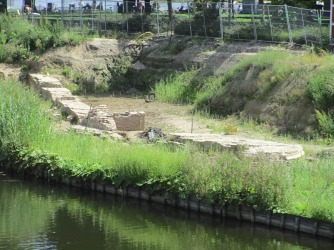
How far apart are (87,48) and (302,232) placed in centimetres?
2740

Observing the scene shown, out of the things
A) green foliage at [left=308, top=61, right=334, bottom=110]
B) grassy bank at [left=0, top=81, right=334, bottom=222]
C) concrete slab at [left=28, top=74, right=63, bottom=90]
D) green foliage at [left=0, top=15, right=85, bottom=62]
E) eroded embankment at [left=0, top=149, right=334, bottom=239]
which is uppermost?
green foliage at [left=0, top=15, right=85, bottom=62]

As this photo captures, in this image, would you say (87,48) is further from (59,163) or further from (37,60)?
(59,163)

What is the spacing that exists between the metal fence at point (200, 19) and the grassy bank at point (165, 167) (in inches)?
572

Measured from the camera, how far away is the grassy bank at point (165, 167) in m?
20.5

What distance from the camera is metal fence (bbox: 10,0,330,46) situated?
3956 cm

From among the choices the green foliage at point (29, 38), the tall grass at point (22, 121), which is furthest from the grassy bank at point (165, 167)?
the green foliage at point (29, 38)

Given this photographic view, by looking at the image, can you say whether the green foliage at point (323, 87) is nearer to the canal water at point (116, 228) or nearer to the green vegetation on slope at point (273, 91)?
the green vegetation on slope at point (273, 91)

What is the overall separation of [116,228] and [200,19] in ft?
82.6

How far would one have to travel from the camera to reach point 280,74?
113 ft

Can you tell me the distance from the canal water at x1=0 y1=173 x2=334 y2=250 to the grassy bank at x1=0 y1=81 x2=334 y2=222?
51 cm

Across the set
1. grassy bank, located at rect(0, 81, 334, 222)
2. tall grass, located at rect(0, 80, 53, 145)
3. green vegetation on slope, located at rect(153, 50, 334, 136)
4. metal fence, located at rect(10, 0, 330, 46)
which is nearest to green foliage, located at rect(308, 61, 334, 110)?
green vegetation on slope, located at rect(153, 50, 334, 136)

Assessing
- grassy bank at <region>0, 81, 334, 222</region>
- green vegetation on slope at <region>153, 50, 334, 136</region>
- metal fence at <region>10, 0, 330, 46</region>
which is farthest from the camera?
metal fence at <region>10, 0, 330, 46</region>

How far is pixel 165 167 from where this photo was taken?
22453 mm

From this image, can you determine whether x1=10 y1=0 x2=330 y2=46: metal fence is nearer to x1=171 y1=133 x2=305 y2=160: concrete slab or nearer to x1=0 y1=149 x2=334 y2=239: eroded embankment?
x1=171 y1=133 x2=305 y2=160: concrete slab
